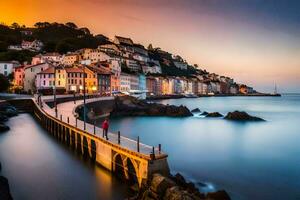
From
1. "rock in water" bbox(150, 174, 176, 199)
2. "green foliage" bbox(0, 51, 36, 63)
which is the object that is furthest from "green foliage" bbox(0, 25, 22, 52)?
"rock in water" bbox(150, 174, 176, 199)

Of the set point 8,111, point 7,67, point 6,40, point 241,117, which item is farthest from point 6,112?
point 6,40

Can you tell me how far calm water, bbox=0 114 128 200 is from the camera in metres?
15.2

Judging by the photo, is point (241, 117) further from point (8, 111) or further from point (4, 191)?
point (4, 191)

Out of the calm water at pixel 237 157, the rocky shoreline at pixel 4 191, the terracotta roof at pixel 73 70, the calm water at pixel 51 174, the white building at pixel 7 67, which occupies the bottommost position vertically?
the calm water at pixel 237 157

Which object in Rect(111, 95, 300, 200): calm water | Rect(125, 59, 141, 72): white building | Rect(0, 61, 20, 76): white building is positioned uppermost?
Rect(125, 59, 141, 72): white building

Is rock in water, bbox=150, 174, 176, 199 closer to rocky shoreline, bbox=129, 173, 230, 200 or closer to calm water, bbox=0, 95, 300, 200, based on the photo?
rocky shoreline, bbox=129, 173, 230, 200

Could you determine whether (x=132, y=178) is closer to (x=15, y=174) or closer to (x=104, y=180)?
(x=104, y=180)

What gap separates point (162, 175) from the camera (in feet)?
44.0

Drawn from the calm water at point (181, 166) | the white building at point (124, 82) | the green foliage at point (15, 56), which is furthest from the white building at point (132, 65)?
the calm water at point (181, 166)

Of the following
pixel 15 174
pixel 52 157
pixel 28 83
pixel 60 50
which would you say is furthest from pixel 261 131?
pixel 60 50

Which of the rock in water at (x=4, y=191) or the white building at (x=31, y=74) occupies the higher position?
the white building at (x=31, y=74)

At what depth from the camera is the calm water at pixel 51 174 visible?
15180 mm

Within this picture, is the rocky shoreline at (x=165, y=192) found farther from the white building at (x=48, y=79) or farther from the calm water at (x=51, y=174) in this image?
the white building at (x=48, y=79)

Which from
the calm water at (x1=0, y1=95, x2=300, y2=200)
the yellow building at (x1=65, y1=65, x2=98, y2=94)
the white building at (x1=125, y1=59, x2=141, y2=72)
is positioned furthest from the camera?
the white building at (x1=125, y1=59, x2=141, y2=72)
